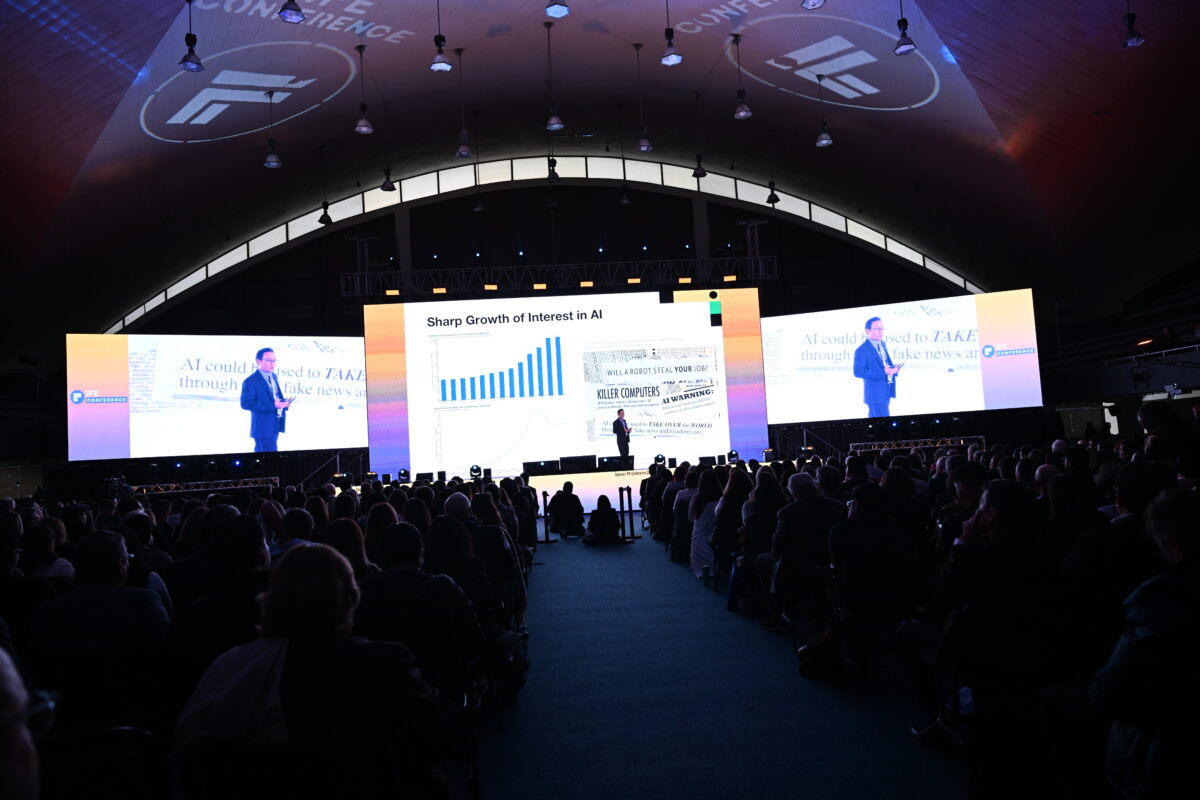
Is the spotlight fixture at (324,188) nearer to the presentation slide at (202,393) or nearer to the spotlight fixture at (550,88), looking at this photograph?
the presentation slide at (202,393)

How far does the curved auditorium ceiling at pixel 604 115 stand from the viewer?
11695 millimetres

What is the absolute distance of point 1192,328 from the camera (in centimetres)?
1605

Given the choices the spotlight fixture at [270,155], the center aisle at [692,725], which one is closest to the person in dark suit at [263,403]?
the spotlight fixture at [270,155]

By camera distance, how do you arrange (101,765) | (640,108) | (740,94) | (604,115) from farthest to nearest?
(604,115) < (640,108) < (740,94) < (101,765)

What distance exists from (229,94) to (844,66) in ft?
31.8

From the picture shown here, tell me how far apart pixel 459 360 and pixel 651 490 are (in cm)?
613

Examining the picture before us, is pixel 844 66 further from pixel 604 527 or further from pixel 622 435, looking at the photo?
pixel 604 527

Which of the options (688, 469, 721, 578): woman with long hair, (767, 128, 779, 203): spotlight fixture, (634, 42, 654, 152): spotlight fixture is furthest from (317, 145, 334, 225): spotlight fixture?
(688, 469, 721, 578): woman with long hair

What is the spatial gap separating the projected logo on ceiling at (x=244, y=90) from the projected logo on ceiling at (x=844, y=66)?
6.53 meters

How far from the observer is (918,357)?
16.8m

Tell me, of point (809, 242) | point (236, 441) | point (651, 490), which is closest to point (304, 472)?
point (236, 441)

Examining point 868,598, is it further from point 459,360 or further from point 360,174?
point 360,174

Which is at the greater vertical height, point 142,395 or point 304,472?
point 142,395

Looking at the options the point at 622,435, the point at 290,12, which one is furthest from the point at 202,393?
the point at 290,12
